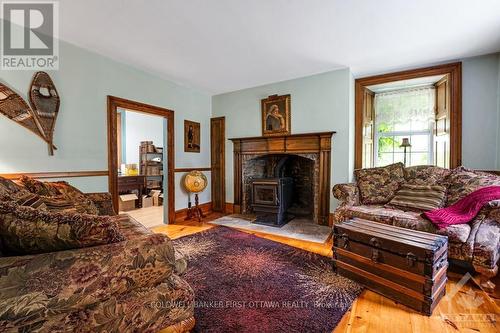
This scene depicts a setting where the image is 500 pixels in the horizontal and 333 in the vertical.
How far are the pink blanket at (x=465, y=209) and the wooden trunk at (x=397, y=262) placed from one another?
443 mm

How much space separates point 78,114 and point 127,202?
2.69 meters

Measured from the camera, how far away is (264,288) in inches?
75.3

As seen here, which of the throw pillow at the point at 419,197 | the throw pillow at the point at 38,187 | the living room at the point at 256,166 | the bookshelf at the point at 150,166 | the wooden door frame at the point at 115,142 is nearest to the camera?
the living room at the point at 256,166

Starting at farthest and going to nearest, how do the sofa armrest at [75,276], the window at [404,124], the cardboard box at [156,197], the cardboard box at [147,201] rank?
the cardboard box at [156,197] → the cardboard box at [147,201] → the window at [404,124] → the sofa armrest at [75,276]

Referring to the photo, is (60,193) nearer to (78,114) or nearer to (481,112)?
(78,114)

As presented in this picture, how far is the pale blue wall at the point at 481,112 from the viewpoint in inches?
117

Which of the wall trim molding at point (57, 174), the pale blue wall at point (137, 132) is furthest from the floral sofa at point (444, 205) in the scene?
the pale blue wall at point (137, 132)

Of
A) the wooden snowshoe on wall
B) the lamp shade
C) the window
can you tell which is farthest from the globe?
the lamp shade

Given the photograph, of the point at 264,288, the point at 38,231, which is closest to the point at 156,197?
the point at 264,288

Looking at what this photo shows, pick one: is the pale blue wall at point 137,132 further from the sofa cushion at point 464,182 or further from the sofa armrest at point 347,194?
the sofa cushion at point 464,182

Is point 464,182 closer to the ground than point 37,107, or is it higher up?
closer to the ground

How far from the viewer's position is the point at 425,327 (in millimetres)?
1480

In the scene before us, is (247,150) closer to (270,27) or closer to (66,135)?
(270,27)

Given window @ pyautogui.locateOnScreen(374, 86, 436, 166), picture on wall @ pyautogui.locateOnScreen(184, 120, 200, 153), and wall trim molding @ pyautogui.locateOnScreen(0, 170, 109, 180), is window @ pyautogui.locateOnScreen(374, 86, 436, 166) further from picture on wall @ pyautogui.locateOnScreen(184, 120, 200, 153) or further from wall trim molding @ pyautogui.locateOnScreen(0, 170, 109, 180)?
wall trim molding @ pyautogui.locateOnScreen(0, 170, 109, 180)
